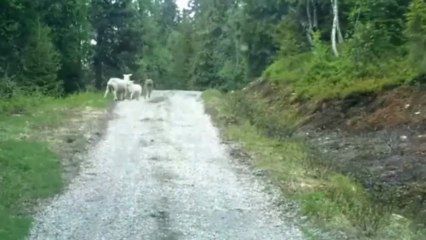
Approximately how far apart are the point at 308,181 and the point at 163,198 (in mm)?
3315

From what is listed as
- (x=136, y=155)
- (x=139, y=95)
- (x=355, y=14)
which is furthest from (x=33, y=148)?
(x=139, y=95)

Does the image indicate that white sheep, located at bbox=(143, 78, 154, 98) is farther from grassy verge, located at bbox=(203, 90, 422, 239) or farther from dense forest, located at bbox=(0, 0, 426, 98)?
grassy verge, located at bbox=(203, 90, 422, 239)

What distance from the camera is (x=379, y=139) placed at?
63.5 feet

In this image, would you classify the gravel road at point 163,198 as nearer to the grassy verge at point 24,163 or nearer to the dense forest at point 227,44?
the grassy verge at point 24,163

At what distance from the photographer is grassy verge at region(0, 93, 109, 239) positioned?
1152 centimetres

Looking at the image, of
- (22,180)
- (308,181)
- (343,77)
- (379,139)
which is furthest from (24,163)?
(343,77)

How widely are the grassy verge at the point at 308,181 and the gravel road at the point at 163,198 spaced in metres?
0.58

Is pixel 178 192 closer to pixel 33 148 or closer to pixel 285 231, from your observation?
pixel 285 231

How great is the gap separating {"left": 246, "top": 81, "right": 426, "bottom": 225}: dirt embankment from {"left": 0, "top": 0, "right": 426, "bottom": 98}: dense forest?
1247mm

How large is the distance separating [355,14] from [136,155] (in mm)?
14857

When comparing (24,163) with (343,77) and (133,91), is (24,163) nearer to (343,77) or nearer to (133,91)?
(343,77)

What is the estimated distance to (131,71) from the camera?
5609 centimetres

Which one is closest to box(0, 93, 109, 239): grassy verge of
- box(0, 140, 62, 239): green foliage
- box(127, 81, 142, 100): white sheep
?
box(0, 140, 62, 239): green foliage

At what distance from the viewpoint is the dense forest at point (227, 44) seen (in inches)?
1051
